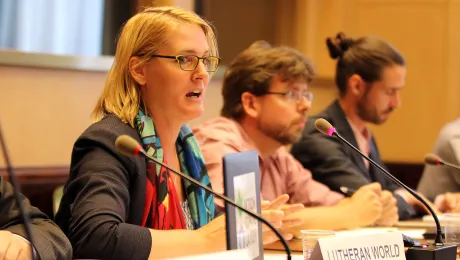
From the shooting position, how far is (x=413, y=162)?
5570 millimetres

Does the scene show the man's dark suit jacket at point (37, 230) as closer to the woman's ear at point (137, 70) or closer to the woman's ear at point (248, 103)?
the woman's ear at point (137, 70)

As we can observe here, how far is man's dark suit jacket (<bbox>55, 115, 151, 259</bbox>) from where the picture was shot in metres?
1.91

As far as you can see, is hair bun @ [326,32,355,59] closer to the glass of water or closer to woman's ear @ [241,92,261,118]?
woman's ear @ [241,92,261,118]

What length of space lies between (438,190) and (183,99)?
2.13m

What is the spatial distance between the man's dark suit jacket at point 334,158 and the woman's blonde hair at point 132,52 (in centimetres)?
138

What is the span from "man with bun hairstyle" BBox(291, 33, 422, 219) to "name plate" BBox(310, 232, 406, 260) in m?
1.57

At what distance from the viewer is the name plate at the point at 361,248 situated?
1779 millimetres

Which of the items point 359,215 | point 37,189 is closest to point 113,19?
point 37,189

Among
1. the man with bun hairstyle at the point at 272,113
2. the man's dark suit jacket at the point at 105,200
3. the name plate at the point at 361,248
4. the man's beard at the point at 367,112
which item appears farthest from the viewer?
the man's beard at the point at 367,112

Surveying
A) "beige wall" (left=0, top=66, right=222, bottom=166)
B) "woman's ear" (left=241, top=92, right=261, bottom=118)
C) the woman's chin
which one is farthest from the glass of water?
"beige wall" (left=0, top=66, right=222, bottom=166)

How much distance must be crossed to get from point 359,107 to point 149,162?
1849 millimetres

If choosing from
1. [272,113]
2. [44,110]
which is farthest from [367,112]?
[44,110]

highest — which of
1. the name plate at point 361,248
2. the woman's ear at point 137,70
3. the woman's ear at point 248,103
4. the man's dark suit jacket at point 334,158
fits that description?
the woman's ear at point 137,70

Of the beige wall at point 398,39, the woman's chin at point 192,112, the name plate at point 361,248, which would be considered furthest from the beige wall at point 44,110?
the name plate at point 361,248
